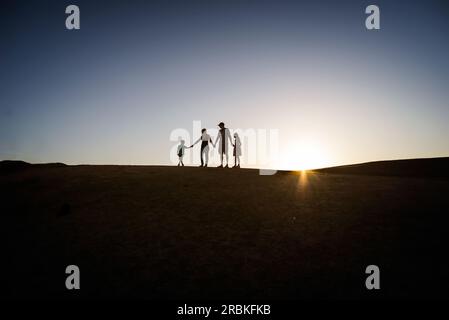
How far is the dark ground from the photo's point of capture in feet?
25.2

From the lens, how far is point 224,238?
9617mm

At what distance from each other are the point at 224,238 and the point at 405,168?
67.1ft

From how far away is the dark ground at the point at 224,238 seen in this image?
25.2 ft

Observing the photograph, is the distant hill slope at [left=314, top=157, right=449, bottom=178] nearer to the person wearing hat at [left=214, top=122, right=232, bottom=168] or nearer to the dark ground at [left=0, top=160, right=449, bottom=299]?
the dark ground at [left=0, top=160, right=449, bottom=299]

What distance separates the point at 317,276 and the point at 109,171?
12383 millimetres

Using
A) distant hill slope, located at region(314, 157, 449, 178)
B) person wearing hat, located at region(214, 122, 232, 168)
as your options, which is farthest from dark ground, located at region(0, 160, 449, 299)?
distant hill slope, located at region(314, 157, 449, 178)

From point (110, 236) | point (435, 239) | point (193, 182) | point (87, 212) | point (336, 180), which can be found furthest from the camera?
point (336, 180)

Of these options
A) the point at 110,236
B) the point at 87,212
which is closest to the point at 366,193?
the point at 110,236

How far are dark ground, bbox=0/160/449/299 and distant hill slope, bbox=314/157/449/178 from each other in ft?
29.8

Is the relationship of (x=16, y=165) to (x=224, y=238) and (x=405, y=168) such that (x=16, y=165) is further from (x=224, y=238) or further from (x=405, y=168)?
(x=405, y=168)

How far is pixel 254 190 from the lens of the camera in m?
13.6

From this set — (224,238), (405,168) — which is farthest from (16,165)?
(405,168)

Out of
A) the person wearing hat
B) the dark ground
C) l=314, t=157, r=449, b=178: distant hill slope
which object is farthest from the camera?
l=314, t=157, r=449, b=178: distant hill slope
